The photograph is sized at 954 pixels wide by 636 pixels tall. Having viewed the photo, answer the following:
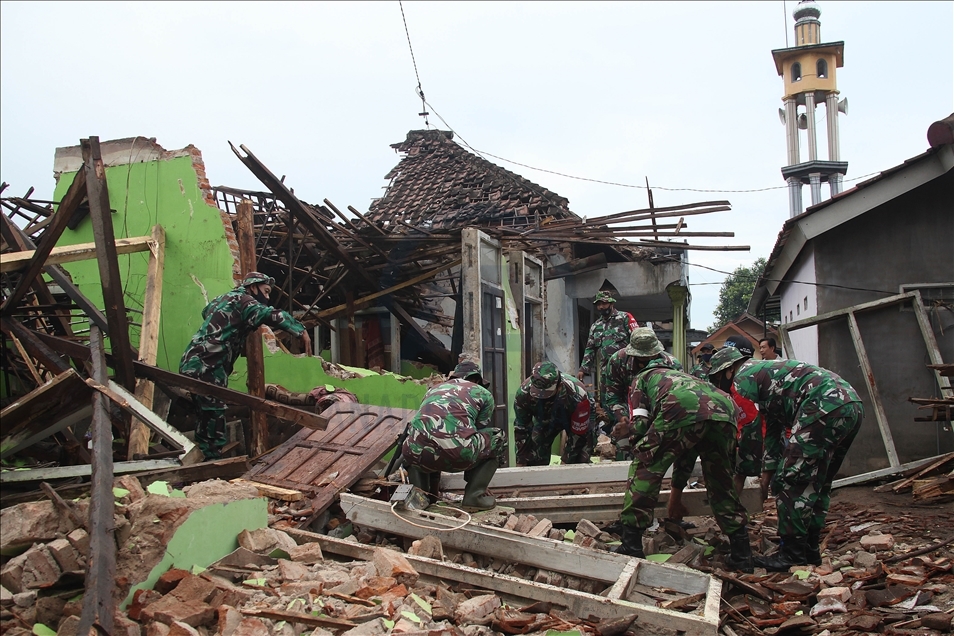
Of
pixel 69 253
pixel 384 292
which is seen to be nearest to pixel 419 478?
pixel 69 253

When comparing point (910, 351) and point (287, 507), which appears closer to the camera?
point (287, 507)

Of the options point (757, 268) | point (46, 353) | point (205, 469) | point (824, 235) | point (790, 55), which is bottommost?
point (205, 469)

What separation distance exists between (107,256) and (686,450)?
14.2 feet

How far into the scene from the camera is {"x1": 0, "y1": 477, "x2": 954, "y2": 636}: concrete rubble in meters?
3.39

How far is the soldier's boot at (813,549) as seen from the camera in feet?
17.4

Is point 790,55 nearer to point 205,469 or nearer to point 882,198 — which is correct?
point 882,198

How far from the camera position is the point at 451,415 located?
18.4 feet

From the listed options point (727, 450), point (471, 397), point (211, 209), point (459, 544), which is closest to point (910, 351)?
point (727, 450)

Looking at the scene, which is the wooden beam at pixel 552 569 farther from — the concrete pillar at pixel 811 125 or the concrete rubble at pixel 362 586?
the concrete pillar at pixel 811 125

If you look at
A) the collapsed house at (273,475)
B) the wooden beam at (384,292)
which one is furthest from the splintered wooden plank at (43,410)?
the wooden beam at (384,292)

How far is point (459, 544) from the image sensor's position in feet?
16.1

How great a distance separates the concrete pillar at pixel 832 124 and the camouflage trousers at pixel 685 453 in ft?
122

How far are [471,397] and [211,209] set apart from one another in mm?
4327

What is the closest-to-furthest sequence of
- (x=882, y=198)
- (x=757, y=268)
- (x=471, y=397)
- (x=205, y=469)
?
(x=205, y=469), (x=471, y=397), (x=882, y=198), (x=757, y=268)
